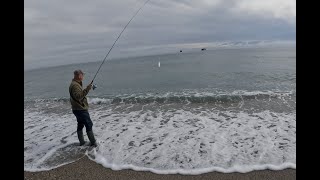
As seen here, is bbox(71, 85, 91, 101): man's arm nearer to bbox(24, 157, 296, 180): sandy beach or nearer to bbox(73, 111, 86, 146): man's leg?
bbox(73, 111, 86, 146): man's leg

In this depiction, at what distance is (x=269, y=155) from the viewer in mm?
6461

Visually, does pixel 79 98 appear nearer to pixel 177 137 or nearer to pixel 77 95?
pixel 77 95

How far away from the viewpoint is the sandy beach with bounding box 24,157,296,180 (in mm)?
5511

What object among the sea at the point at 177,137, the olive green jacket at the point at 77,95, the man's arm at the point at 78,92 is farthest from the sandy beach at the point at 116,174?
the man's arm at the point at 78,92

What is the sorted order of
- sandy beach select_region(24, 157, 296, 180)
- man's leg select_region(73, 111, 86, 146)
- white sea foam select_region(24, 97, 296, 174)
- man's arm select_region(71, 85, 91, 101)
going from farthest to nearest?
man's leg select_region(73, 111, 86, 146) → man's arm select_region(71, 85, 91, 101) → white sea foam select_region(24, 97, 296, 174) → sandy beach select_region(24, 157, 296, 180)

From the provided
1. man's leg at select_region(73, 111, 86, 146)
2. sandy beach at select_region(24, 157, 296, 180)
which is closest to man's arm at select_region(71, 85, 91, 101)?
man's leg at select_region(73, 111, 86, 146)

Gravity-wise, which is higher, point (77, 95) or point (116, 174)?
point (77, 95)

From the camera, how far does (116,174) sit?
5871 millimetres

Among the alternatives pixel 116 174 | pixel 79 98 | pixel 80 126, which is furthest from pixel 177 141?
pixel 79 98

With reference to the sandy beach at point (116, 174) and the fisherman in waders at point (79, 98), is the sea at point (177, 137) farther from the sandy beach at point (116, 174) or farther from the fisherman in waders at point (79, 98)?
the fisherman in waders at point (79, 98)

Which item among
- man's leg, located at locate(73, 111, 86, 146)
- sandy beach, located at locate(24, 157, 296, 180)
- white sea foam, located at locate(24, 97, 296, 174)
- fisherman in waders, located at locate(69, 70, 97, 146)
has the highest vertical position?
fisherman in waders, located at locate(69, 70, 97, 146)

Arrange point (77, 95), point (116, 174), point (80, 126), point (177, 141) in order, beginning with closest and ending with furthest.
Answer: point (116, 174)
point (77, 95)
point (80, 126)
point (177, 141)

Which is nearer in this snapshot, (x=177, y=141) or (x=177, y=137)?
(x=177, y=141)
